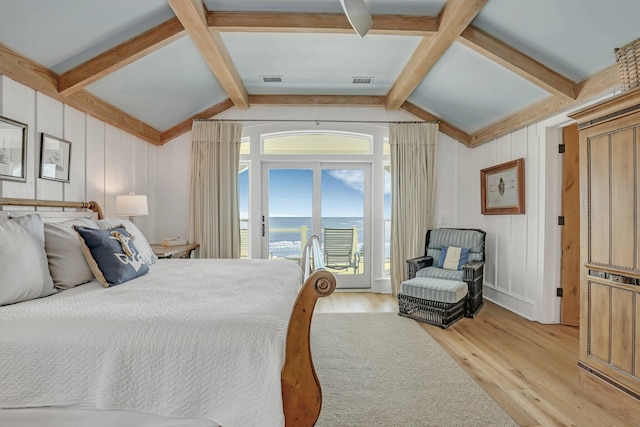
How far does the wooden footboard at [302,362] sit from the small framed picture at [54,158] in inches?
111

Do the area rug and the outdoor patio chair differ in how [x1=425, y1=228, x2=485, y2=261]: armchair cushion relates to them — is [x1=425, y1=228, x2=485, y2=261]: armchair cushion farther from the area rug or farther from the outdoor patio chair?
the area rug

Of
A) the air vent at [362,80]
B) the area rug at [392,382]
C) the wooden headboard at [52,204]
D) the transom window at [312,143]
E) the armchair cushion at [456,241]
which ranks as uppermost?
the air vent at [362,80]

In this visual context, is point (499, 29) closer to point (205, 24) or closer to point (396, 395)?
point (205, 24)

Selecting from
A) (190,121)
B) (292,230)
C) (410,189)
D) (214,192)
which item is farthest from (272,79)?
(410,189)

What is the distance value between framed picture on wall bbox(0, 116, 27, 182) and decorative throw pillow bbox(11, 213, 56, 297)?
0.86 metres

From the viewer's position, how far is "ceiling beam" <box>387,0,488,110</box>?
255cm

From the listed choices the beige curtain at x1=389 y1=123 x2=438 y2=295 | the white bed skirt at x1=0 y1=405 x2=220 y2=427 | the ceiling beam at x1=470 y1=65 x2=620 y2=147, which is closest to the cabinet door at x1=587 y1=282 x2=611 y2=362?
the ceiling beam at x1=470 y1=65 x2=620 y2=147

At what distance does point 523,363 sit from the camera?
2.63 metres

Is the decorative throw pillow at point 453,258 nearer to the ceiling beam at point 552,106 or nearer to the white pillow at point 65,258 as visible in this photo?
the ceiling beam at point 552,106

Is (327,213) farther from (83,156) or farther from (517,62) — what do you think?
(83,156)

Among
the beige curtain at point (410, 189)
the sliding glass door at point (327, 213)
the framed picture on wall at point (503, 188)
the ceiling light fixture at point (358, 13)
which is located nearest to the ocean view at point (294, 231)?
the sliding glass door at point (327, 213)

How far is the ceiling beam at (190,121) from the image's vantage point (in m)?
4.82

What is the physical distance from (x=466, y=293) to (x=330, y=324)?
1556 millimetres

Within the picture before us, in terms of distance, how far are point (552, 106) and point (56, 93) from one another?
15.4 ft
